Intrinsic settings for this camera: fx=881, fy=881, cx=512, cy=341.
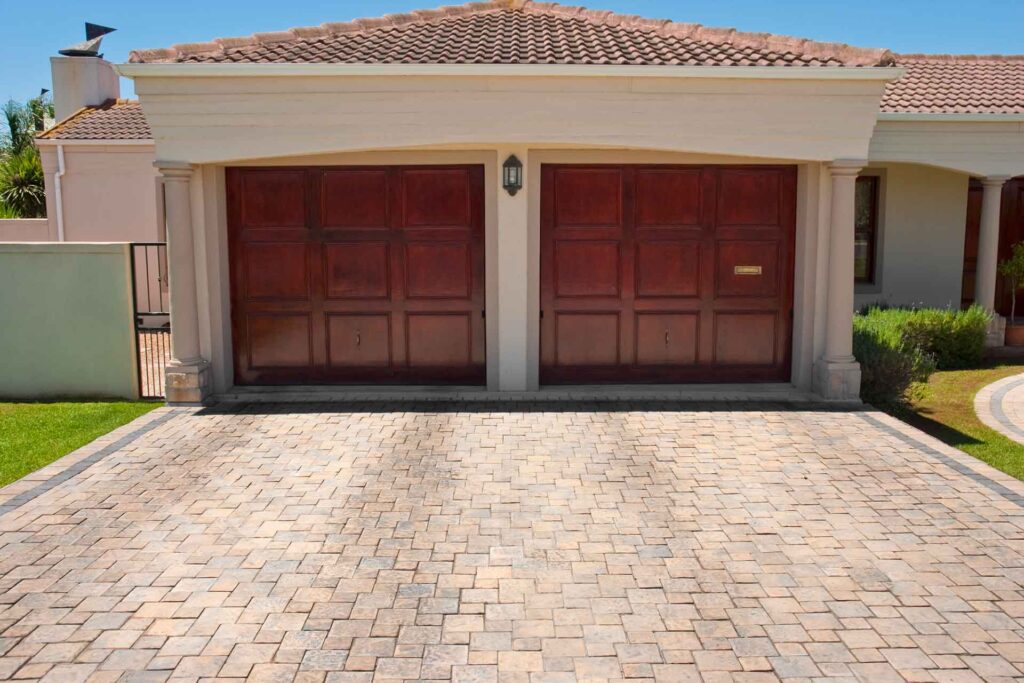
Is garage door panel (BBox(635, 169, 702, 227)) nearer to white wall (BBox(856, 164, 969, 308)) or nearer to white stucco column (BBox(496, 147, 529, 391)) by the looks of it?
white stucco column (BBox(496, 147, 529, 391))

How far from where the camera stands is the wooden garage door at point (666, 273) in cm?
1049

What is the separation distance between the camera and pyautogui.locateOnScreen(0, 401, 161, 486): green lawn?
8102 millimetres

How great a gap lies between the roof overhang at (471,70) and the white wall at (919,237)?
636 cm

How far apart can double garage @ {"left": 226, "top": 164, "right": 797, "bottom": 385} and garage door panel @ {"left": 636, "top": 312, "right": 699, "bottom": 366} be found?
0.7 inches

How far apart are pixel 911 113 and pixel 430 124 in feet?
28.0

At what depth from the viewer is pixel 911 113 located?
46.0 feet

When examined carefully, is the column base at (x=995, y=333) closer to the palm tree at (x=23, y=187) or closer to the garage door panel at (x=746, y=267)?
the garage door panel at (x=746, y=267)

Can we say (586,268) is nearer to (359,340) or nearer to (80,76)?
(359,340)

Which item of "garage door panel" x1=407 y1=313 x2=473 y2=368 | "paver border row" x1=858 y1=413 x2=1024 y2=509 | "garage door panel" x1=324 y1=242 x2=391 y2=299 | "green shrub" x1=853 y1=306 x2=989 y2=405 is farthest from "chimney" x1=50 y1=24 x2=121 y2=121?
"paver border row" x1=858 y1=413 x2=1024 y2=509

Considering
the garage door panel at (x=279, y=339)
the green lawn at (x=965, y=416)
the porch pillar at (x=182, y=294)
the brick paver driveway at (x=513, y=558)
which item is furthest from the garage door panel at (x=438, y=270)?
the green lawn at (x=965, y=416)

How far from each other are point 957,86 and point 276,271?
1238 cm

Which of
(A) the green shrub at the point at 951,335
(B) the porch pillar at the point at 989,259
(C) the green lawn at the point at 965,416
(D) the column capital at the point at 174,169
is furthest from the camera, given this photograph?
(B) the porch pillar at the point at 989,259

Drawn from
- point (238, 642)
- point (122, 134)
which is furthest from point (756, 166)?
point (122, 134)

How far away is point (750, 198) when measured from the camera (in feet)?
34.6
